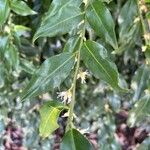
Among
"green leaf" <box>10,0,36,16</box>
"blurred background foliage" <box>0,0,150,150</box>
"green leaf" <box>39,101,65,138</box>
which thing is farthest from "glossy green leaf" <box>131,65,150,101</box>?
"green leaf" <box>39,101,65,138</box>

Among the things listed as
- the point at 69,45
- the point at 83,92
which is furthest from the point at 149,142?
the point at 83,92

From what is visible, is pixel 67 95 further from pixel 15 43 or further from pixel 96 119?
pixel 96 119

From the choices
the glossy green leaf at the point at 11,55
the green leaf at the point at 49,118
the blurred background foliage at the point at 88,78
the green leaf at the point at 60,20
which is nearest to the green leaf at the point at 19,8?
the blurred background foliage at the point at 88,78

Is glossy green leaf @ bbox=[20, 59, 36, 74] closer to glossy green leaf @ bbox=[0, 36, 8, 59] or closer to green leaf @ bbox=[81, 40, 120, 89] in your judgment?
glossy green leaf @ bbox=[0, 36, 8, 59]

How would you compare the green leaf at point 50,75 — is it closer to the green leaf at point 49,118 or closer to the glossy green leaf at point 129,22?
the green leaf at point 49,118

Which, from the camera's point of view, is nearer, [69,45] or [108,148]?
[69,45]

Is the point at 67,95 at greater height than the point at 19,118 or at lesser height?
greater
